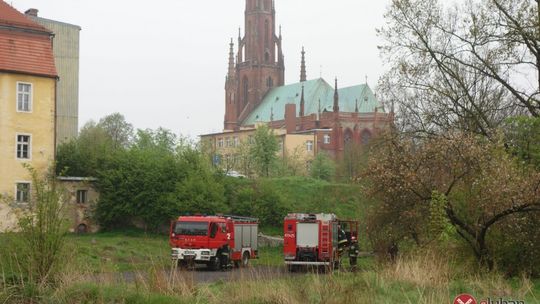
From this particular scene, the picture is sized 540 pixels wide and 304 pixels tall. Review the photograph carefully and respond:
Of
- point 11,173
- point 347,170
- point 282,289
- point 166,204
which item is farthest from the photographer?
point 347,170

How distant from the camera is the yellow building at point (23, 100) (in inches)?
1656

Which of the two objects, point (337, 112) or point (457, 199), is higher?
point (337, 112)

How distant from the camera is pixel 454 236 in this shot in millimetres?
25578

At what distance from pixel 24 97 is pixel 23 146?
2.65 metres

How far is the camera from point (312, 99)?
425ft

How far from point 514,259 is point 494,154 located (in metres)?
3.35

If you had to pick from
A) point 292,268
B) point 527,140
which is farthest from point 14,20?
point 527,140

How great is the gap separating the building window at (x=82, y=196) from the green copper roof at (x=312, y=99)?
247 ft

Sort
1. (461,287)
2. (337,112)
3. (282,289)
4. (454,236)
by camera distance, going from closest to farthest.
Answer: (282,289)
(461,287)
(454,236)
(337,112)

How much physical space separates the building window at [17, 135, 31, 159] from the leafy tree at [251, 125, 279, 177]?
1504 inches

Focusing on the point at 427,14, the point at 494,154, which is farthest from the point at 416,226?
the point at 427,14

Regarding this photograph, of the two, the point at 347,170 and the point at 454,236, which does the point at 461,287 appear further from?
the point at 347,170

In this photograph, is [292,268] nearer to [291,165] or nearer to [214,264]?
[214,264]

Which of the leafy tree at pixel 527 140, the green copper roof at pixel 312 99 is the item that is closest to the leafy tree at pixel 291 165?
the green copper roof at pixel 312 99
